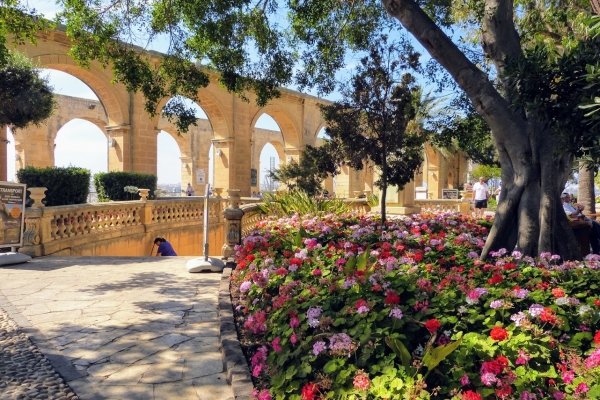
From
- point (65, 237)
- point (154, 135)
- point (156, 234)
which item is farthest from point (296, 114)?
point (65, 237)

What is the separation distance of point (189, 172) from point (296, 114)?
10544 millimetres

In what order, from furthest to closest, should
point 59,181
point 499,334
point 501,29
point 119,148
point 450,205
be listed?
point 450,205, point 119,148, point 59,181, point 501,29, point 499,334

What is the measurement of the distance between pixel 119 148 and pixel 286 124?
9586mm

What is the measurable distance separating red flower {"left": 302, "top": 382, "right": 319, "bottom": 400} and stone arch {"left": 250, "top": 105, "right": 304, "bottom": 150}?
19.6 metres

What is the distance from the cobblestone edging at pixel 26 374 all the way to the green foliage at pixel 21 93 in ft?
27.0

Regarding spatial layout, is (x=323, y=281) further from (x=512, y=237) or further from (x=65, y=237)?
(x=65, y=237)

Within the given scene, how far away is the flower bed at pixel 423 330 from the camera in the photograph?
7.50ft

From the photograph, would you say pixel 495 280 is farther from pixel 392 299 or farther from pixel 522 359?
Answer: pixel 522 359

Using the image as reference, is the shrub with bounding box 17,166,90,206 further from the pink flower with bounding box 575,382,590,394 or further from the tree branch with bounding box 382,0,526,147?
the pink flower with bounding box 575,382,590,394

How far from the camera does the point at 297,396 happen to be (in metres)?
2.46

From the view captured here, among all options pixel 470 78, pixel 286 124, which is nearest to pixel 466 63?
pixel 470 78

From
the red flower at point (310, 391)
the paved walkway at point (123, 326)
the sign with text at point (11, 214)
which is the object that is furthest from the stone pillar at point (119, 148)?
the red flower at point (310, 391)

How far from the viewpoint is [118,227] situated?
423 inches

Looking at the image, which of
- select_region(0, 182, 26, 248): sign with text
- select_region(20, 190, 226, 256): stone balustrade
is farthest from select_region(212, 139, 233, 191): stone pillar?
select_region(0, 182, 26, 248): sign with text
